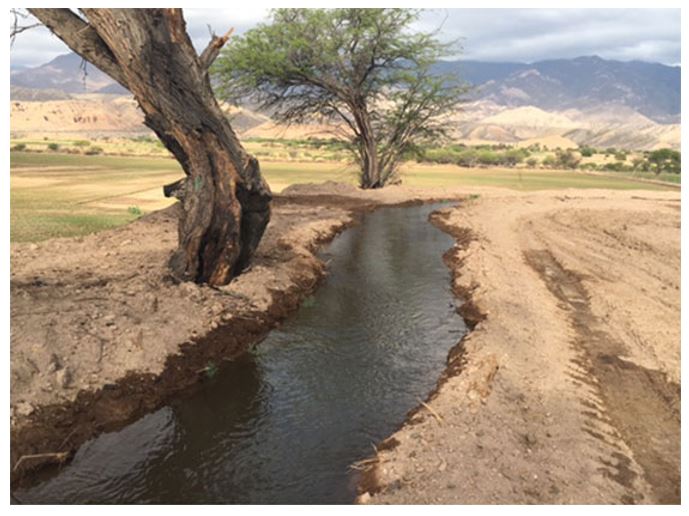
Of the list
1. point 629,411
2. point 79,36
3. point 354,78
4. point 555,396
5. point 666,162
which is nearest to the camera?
point 629,411

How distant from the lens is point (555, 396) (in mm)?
7344

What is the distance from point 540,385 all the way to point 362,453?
282cm

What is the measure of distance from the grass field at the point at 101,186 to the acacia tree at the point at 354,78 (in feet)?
18.1

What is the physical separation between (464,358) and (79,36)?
27.5 ft

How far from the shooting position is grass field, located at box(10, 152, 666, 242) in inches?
658

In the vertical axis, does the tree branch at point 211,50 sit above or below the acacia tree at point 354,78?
below

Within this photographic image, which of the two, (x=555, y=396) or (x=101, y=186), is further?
(x=101, y=186)

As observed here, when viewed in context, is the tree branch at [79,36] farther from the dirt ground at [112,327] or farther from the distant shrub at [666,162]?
the distant shrub at [666,162]

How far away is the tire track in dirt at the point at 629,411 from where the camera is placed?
5.74 m

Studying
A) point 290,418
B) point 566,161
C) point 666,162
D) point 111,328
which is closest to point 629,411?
point 290,418

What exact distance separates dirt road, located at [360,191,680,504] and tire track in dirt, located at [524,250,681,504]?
16 millimetres

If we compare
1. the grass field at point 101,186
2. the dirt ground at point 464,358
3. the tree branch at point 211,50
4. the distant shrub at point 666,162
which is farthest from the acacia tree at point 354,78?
the distant shrub at point 666,162

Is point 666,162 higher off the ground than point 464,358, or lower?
higher

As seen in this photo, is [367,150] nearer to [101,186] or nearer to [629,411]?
[101,186]
